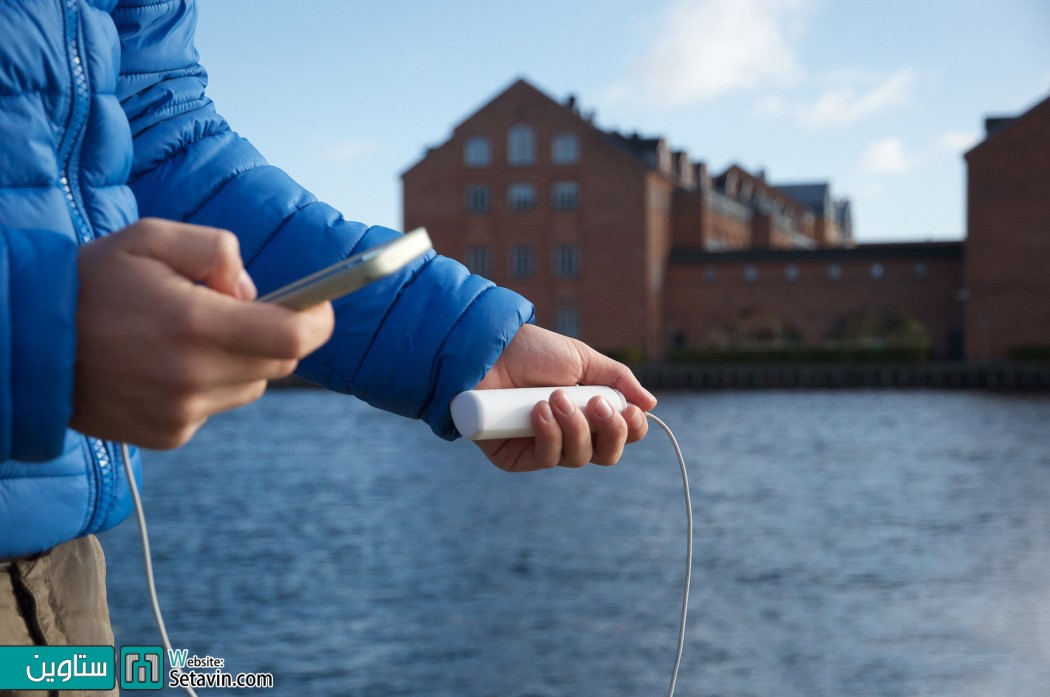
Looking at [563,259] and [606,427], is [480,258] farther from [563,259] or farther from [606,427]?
[606,427]

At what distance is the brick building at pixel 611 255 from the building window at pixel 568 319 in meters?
0.05

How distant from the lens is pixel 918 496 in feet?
71.3

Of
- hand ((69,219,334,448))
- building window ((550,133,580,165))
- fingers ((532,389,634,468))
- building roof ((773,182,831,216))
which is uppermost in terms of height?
building roof ((773,182,831,216))

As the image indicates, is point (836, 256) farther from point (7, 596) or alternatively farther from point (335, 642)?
point (7, 596)

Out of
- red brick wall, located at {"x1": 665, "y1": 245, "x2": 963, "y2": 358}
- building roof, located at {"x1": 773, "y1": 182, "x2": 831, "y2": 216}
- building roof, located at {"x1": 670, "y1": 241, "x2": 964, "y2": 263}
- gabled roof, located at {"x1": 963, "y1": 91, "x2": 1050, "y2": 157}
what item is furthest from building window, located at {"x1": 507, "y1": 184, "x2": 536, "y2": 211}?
building roof, located at {"x1": 773, "y1": 182, "x2": 831, "y2": 216}

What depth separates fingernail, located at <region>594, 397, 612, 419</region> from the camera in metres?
1.20

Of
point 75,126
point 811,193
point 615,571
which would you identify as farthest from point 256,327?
point 811,193

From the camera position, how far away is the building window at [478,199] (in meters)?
48.1

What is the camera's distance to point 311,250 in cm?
127

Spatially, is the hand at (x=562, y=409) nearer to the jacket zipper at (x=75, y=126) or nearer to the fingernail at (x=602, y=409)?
the fingernail at (x=602, y=409)

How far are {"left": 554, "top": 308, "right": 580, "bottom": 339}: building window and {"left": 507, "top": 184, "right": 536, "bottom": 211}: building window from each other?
4.29 metres

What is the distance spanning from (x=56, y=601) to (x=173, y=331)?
20.4 inches

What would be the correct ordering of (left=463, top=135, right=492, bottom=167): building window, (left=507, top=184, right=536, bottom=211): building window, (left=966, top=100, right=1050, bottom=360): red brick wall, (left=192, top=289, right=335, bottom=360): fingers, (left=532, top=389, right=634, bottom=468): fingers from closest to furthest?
(left=192, top=289, right=335, bottom=360): fingers < (left=532, top=389, right=634, bottom=468): fingers < (left=966, top=100, right=1050, bottom=360): red brick wall < (left=507, top=184, right=536, bottom=211): building window < (left=463, top=135, right=492, bottom=167): building window

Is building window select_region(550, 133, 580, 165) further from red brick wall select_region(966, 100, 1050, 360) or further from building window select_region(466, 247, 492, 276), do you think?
red brick wall select_region(966, 100, 1050, 360)
